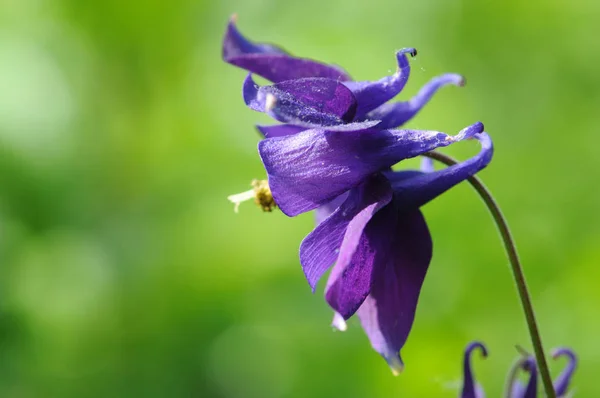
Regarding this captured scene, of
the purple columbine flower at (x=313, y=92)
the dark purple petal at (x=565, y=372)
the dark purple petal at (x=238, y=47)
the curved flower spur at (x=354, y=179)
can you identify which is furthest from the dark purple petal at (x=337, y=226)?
the dark purple petal at (x=565, y=372)

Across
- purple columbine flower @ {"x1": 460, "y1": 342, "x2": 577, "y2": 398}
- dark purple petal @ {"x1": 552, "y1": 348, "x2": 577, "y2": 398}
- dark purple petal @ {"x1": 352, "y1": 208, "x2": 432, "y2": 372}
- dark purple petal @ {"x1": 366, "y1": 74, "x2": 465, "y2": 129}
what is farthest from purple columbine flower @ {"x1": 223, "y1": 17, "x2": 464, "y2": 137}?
dark purple petal @ {"x1": 552, "y1": 348, "x2": 577, "y2": 398}

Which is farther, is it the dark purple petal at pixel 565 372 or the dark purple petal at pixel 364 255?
the dark purple petal at pixel 565 372

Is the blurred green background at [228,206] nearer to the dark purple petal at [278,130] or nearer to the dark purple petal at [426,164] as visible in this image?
the dark purple petal at [426,164]

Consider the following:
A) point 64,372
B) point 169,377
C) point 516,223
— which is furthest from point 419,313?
point 64,372

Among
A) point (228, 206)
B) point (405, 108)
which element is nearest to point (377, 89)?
point (405, 108)

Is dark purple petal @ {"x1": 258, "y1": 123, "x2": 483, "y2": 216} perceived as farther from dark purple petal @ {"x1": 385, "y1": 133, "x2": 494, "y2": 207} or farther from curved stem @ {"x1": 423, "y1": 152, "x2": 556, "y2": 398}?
curved stem @ {"x1": 423, "y1": 152, "x2": 556, "y2": 398}

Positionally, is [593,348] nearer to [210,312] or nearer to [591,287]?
[591,287]

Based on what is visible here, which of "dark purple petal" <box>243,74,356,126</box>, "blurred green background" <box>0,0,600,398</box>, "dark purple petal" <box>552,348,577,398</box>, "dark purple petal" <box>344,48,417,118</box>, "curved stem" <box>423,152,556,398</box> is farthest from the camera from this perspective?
"blurred green background" <box>0,0,600,398</box>
